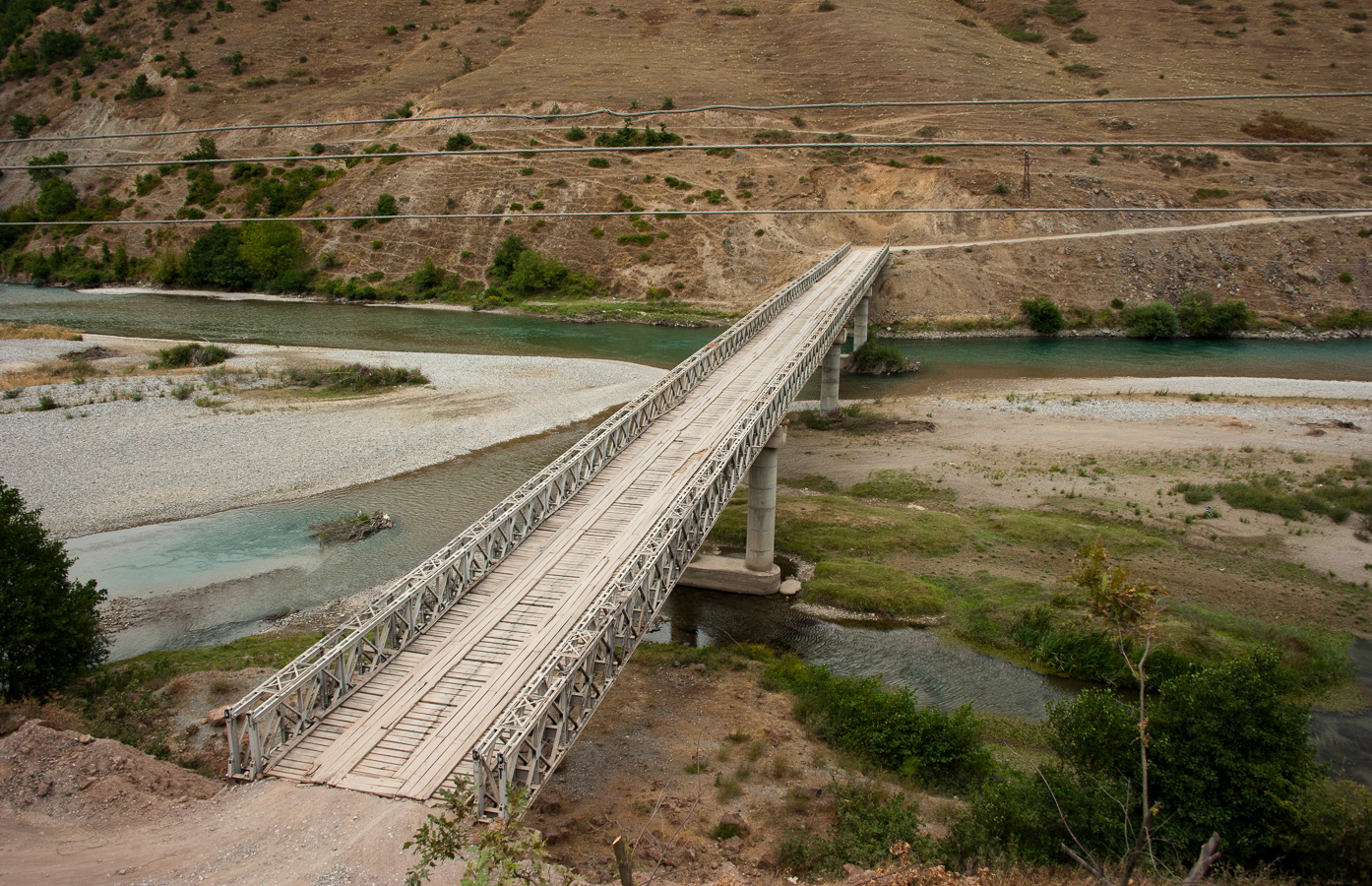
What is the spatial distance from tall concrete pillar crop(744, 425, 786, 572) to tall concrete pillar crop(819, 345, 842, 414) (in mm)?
16462

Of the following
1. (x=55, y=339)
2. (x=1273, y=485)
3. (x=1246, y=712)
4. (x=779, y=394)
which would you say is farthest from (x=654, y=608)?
(x=55, y=339)

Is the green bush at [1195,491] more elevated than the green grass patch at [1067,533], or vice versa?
the green bush at [1195,491]

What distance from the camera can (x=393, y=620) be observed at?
13.3m

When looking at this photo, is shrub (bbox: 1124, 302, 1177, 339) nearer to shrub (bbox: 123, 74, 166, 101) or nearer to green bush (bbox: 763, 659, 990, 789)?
green bush (bbox: 763, 659, 990, 789)

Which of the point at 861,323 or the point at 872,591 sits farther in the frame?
the point at 861,323

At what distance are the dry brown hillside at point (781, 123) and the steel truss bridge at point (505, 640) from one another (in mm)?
46906

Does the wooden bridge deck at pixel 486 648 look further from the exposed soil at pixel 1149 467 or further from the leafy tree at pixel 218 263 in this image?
the leafy tree at pixel 218 263

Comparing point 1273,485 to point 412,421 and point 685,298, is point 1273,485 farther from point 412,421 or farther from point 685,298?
point 685,298

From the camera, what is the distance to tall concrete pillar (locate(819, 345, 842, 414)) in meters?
39.5

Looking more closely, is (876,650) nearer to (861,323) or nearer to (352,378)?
(352,378)

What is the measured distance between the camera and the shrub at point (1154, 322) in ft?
187

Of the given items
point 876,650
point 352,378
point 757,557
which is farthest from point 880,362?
point 876,650

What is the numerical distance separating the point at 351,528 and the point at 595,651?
16.3m

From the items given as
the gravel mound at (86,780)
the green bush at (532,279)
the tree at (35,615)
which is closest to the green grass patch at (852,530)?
the tree at (35,615)
